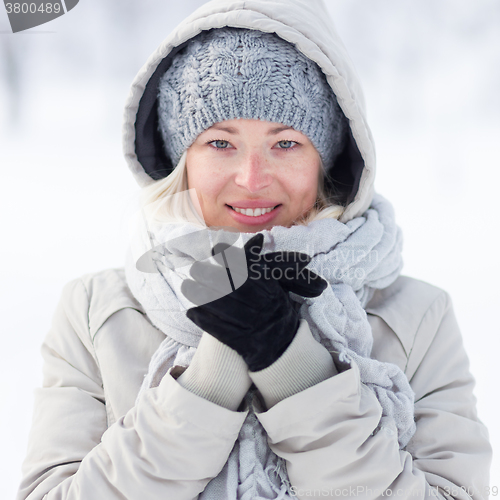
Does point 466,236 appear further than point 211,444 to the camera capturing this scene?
Answer: Yes

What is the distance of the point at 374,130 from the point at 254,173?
1.34m

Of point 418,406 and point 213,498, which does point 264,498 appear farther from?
point 418,406

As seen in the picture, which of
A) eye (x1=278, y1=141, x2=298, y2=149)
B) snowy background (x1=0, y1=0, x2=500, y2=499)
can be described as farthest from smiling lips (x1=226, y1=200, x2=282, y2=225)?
snowy background (x1=0, y1=0, x2=500, y2=499)

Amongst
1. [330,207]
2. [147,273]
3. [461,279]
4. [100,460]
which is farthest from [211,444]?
[461,279]

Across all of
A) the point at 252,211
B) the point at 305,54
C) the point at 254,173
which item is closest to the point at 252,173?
the point at 254,173

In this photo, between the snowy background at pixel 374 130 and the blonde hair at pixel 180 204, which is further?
the snowy background at pixel 374 130

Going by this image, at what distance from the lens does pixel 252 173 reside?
3.18ft

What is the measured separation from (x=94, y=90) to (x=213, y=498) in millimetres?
1763

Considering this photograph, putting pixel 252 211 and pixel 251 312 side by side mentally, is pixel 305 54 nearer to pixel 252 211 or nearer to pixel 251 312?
pixel 252 211

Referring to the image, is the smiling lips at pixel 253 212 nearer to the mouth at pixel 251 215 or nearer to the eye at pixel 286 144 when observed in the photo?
the mouth at pixel 251 215

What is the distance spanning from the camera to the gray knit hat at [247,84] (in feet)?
3.09

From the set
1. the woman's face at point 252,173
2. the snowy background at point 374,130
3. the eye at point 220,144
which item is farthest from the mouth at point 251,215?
the snowy background at point 374,130

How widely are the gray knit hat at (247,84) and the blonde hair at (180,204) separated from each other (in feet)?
0.40

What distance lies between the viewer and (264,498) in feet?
2.67
